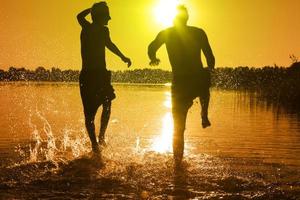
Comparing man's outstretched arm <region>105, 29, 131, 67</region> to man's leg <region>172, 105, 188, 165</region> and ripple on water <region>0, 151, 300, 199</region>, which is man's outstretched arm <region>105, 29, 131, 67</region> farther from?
ripple on water <region>0, 151, 300, 199</region>

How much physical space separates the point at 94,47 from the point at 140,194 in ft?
13.1

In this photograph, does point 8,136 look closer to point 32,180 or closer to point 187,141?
point 187,141

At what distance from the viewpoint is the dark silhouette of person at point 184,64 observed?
963 cm

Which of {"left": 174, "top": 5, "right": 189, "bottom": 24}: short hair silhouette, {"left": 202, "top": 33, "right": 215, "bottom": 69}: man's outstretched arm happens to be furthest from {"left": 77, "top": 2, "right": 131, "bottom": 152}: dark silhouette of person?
{"left": 202, "top": 33, "right": 215, "bottom": 69}: man's outstretched arm

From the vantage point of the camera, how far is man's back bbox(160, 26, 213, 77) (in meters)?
9.63

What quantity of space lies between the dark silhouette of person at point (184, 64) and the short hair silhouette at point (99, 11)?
4.35 feet

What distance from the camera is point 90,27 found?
10375mm

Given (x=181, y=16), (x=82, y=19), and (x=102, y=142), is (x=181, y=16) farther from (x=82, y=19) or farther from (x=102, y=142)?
(x=102, y=142)

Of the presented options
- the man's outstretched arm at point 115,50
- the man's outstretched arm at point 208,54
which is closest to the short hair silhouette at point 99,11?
the man's outstretched arm at point 115,50

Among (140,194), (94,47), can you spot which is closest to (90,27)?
(94,47)

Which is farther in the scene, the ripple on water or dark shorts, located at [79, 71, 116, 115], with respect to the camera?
dark shorts, located at [79, 71, 116, 115]

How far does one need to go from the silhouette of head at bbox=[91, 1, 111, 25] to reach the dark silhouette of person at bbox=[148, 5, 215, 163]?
1.31m

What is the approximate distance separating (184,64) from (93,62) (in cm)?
186

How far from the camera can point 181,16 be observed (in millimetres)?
9578
